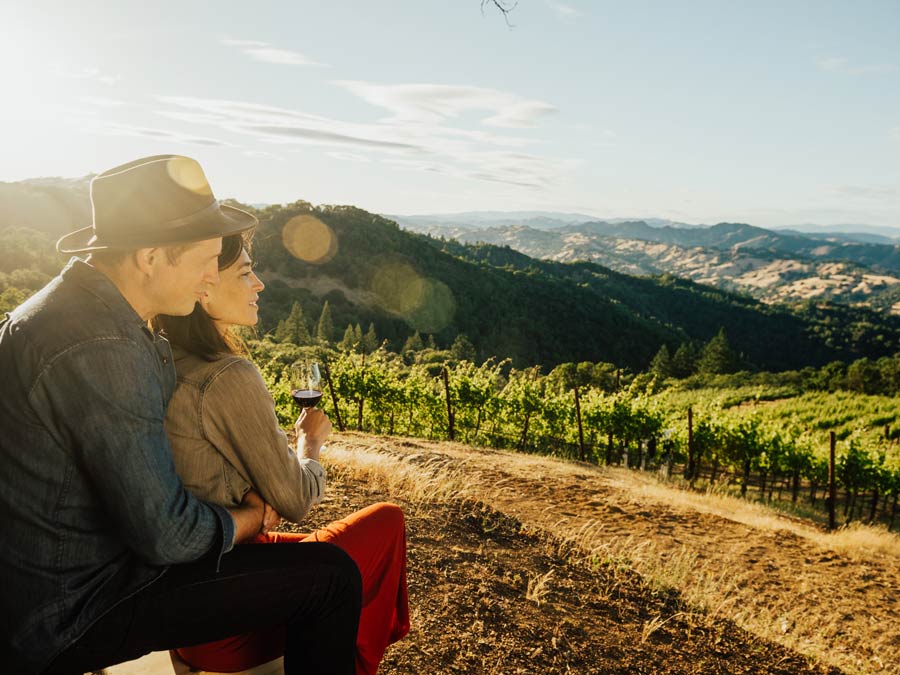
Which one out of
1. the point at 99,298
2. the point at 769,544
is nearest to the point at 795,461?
the point at 769,544

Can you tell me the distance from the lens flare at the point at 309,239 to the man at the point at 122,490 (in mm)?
77488

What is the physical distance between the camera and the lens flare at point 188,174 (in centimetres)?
135

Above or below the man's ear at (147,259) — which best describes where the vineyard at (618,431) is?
below

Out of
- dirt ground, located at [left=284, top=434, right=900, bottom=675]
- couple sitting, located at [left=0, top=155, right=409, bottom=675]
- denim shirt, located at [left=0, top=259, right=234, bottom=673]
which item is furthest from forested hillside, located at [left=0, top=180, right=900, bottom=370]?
denim shirt, located at [left=0, top=259, right=234, bottom=673]

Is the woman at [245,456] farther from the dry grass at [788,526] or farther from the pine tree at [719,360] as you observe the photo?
the pine tree at [719,360]

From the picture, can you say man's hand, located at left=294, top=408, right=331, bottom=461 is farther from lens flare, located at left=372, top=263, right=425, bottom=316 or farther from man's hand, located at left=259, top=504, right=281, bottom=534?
lens flare, located at left=372, top=263, right=425, bottom=316

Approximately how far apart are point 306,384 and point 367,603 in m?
0.87

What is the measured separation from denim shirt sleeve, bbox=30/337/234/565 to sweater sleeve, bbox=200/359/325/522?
265 millimetres

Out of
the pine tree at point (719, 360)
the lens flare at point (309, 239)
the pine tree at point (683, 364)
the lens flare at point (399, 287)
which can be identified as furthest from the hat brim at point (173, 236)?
the lens flare at point (309, 239)

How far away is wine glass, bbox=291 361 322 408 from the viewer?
214 centimetres

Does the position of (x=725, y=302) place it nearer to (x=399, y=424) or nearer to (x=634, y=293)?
(x=634, y=293)

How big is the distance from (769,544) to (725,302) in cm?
13289

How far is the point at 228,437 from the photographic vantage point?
Result: 1499 millimetres

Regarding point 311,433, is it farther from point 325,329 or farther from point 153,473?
point 325,329
